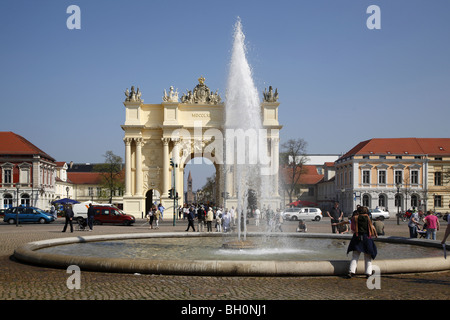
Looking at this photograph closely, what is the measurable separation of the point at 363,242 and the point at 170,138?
47.7 metres

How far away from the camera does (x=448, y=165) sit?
7369 cm

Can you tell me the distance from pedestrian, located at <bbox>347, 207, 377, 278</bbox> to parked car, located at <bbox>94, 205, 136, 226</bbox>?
32.1 meters

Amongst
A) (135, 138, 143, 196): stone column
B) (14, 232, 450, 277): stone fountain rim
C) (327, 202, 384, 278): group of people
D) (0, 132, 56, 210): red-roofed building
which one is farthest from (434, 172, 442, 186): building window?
(327, 202, 384, 278): group of people

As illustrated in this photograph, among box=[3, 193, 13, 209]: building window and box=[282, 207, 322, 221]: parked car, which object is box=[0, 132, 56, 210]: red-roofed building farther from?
box=[282, 207, 322, 221]: parked car

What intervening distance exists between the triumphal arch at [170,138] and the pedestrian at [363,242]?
45.7 m

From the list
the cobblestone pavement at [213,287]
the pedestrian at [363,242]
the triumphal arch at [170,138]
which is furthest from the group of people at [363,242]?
the triumphal arch at [170,138]

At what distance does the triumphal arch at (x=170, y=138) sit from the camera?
187 feet

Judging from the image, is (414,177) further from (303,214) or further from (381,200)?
(303,214)

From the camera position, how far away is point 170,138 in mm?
56719

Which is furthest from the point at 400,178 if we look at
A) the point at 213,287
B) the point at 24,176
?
the point at 213,287

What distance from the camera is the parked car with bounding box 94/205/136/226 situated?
133 feet
